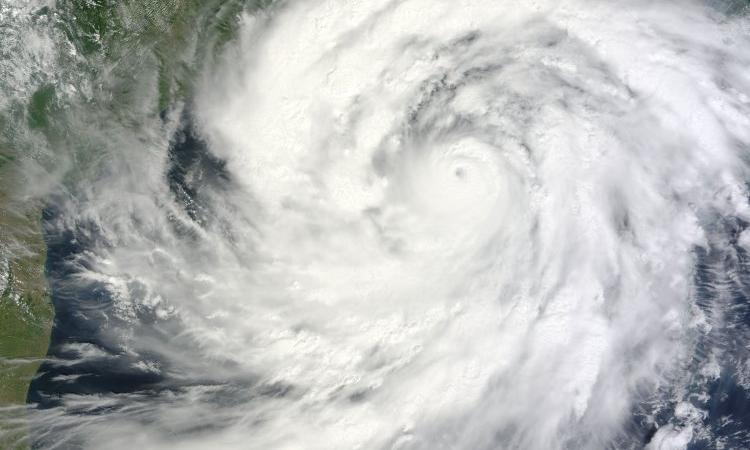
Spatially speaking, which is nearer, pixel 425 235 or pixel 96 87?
pixel 425 235

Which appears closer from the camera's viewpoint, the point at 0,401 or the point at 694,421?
the point at 694,421

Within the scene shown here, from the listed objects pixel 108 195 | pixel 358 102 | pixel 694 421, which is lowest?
pixel 694 421

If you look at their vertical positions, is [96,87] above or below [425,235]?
above

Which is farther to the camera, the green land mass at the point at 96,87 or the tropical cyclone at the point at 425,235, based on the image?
the green land mass at the point at 96,87

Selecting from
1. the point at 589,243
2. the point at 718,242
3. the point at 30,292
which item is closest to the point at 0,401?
the point at 30,292

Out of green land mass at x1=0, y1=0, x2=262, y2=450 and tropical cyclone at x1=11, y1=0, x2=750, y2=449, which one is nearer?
tropical cyclone at x1=11, y1=0, x2=750, y2=449

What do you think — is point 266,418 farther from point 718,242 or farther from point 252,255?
point 718,242

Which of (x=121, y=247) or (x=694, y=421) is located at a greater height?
(x=121, y=247)
